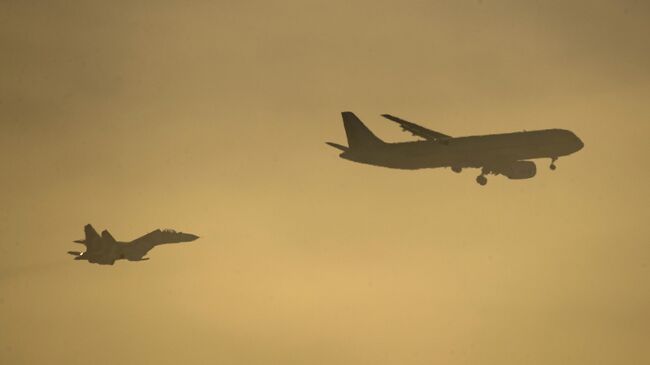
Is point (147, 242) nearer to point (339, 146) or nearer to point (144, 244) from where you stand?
point (144, 244)

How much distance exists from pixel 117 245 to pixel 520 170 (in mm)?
36720

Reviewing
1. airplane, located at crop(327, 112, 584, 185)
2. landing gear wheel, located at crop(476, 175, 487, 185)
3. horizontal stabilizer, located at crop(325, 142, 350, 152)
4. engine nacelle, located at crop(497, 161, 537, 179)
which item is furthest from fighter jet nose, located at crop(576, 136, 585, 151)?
horizontal stabilizer, located at crop(325, 142, 350, 152)

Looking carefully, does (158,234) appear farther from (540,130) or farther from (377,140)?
(540,130)

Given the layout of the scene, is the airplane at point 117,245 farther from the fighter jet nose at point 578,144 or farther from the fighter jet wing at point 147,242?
the fighter jet nose at point 578,144

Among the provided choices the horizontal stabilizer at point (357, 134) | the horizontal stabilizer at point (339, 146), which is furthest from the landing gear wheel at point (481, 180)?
the horizontal stabilizer at point (339, 146)

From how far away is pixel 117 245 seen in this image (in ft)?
315

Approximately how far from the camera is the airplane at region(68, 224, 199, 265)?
309 ft

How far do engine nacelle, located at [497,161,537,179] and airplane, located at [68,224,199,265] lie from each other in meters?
27.7

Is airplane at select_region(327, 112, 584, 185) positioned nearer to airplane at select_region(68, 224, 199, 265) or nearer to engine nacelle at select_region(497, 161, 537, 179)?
engine nacelle at select_region(497, 161, 537, 179)

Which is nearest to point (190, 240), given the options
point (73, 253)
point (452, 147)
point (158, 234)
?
point (158, 234)

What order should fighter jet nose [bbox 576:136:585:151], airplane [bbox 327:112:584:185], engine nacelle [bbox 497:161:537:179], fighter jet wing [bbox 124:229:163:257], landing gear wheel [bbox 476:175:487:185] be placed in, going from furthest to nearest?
fighter jet wing [bbox 124:229:163:257]
landing gear wheel [bbox 476:175:487:185]
fighter jet nose [bbox 576:136:585:151]
airplane [bbox 327:112:584:185]
engine nacelle [bbox 497:161:537:179]

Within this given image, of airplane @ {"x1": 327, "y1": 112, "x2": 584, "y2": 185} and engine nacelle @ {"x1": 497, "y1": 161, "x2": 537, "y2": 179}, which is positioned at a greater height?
airplane @ {"x1": 327, "y1": 112, "x2": 584, "y2": 185}

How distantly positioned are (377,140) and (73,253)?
28.3 meters

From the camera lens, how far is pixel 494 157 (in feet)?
271
